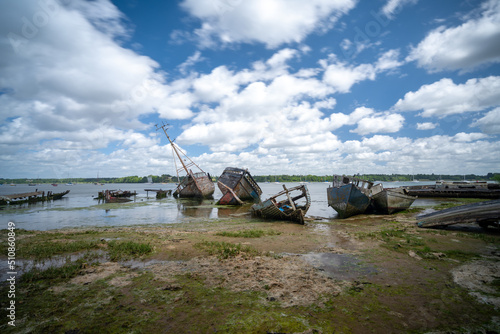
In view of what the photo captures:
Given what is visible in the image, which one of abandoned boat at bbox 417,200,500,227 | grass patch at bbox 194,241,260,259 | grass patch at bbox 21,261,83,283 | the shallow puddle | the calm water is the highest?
abandoned boat at bbox 417,200,500,227

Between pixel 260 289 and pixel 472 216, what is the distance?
441 inches

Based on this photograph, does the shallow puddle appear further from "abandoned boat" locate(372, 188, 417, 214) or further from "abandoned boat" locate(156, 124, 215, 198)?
"abandoned boat" locate(156, 124, 215, 198)

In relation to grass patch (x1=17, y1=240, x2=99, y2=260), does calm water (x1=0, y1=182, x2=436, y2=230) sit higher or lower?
lower

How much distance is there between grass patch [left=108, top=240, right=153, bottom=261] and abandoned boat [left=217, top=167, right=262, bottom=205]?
72.4ft

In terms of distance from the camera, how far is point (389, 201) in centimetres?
1848

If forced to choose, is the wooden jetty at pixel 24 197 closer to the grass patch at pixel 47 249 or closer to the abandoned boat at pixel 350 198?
the grass patch at pixel 47 249

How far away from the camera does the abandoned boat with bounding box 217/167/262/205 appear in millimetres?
30844

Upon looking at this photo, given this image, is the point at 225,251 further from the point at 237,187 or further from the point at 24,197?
the point at 24,197

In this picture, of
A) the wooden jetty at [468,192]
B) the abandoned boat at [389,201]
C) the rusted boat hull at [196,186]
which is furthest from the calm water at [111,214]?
the rusted boat hull at [196,186]

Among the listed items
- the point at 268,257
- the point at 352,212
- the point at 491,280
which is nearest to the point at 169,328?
the point at 268,257

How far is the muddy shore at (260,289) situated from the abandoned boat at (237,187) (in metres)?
22.1

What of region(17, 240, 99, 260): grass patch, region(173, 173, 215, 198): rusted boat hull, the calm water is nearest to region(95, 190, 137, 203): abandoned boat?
the calm water

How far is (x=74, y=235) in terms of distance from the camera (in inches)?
449

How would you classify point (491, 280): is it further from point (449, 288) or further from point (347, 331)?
point (347, 331)
